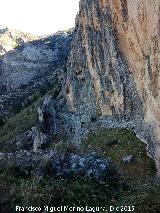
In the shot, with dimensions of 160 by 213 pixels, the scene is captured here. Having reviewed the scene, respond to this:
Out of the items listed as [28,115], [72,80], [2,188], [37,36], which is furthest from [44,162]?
[37,36]

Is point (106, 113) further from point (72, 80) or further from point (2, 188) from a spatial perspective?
point (2, 188)

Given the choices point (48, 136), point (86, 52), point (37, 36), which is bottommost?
point (48, 136)

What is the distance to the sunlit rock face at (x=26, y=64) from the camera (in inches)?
3868

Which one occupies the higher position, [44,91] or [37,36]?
[37,36]

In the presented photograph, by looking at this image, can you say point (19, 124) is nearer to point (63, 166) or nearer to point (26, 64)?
point (26, 64)

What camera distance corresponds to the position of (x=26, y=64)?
113m

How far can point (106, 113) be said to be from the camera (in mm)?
40438

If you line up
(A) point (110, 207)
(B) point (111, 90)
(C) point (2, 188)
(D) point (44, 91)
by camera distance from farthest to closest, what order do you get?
(D) point (44, 91) → (B) point (111, 90) → (C) point (2, 188) → (A) point (110, 207)

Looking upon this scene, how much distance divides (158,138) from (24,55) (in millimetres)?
94554

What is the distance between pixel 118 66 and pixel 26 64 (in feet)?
260

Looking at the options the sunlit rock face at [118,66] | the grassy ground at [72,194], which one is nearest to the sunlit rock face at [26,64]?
the sunlit rock face at [118,66]

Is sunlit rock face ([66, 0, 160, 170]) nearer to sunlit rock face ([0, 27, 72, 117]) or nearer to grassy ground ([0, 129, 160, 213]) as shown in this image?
grassy ground ([0, 129, 160, 213])

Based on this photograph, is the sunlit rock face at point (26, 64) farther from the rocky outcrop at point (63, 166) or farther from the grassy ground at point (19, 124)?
the rocky outcrop at point (63, 166)

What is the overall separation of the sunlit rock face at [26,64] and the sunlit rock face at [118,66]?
4292 centimetres
